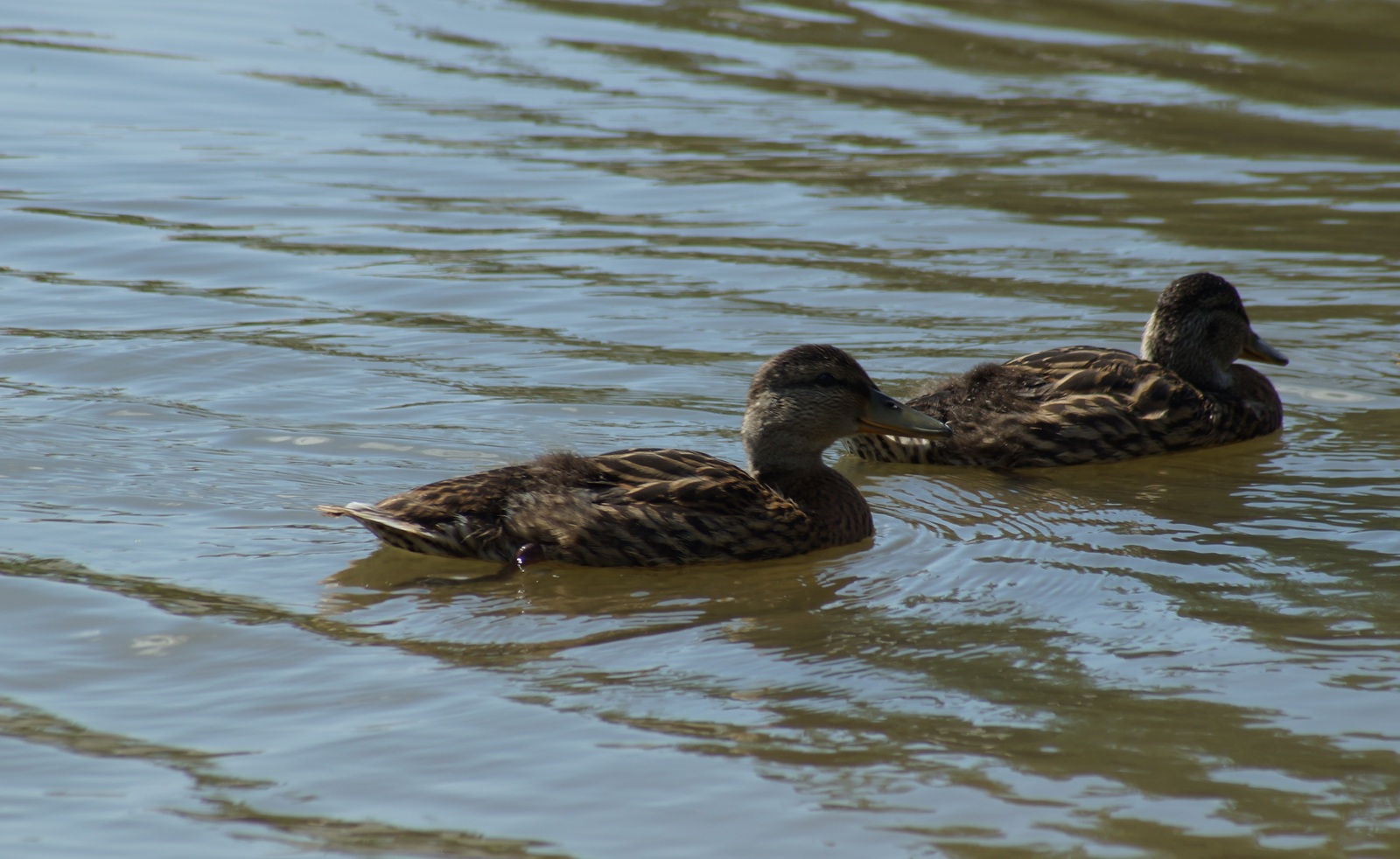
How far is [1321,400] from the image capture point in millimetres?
9570

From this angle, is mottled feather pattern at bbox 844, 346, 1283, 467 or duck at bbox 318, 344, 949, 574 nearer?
duck at bbox 318, 344, 949, 574

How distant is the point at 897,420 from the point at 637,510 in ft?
4.61

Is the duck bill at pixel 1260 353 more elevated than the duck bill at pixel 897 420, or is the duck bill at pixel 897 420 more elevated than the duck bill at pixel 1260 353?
the duck bill at pixel 1260 353

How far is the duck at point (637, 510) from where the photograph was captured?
22.2 ft

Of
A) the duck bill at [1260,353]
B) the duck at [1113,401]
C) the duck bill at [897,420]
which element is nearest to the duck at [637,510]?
the duck bill at [897,420]

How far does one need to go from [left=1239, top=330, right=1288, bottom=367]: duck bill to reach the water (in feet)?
1.13

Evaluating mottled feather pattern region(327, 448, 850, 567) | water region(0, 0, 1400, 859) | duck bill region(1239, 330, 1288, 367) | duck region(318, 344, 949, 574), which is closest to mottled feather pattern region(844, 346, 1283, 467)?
water region(0, 0, 1400, 859)

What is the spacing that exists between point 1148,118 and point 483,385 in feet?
29.6

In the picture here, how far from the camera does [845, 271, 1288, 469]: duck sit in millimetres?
8344

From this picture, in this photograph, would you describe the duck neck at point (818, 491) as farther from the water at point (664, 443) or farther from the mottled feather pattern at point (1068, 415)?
the mottled feather pattern at point (1068, 415)

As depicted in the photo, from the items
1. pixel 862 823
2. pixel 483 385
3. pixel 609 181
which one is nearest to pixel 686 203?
pixel 609 181

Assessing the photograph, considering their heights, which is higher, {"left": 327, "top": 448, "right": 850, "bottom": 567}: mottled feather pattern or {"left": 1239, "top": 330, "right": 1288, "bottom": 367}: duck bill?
{"left": 1239, "top": 330, "right": 1288, "bottom": 367}: duck bill

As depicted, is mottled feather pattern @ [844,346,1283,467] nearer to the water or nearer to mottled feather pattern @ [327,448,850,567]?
the water

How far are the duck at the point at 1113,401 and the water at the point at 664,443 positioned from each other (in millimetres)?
180
